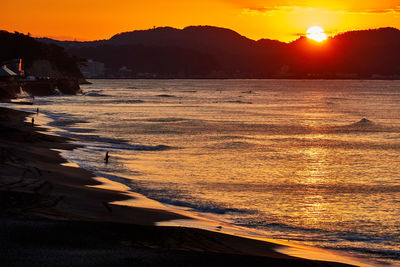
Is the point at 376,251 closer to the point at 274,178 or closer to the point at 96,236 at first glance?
the point at 96,236

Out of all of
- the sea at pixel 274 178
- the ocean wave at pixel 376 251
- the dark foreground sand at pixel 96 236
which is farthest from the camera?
the sea at pixel 274 178

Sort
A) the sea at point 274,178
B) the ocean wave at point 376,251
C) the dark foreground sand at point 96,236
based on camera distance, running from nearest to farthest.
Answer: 1. the dark foreground sand at point 96,236
2. the ocean wave at point 376,251
3. the sea at point 274,178

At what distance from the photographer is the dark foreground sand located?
11797mm

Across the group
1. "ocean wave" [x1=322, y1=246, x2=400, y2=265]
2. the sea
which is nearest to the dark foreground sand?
"ocean wave" [x1=322, y1=246, x2=400, y2=265]

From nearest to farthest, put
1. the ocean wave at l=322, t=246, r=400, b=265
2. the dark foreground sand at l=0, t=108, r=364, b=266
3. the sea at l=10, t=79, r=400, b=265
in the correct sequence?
the dark foreground sand at l=0, t=108, r=364, b=266
the ocean wave at l=322, t=246, r=400, b=265
the sea at l=10, t=79, r=400, b=265

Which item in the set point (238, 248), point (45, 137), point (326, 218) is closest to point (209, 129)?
point (45, 137)

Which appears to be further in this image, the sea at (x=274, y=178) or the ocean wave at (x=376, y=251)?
the sea at (x=274, y=178)

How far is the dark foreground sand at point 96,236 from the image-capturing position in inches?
464

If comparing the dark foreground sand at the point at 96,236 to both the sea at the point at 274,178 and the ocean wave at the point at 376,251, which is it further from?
the sea at the point at 274,178

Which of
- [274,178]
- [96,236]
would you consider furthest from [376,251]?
[274,178]

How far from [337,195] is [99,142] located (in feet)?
73.4

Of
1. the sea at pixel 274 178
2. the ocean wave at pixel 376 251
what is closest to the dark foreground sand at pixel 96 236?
the ocean wave at pixel 376 251

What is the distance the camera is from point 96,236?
13.5 meters

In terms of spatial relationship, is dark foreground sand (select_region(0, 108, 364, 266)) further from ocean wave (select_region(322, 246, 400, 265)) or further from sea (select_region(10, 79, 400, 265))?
sea (select_region(10, 79, 400, 265))
